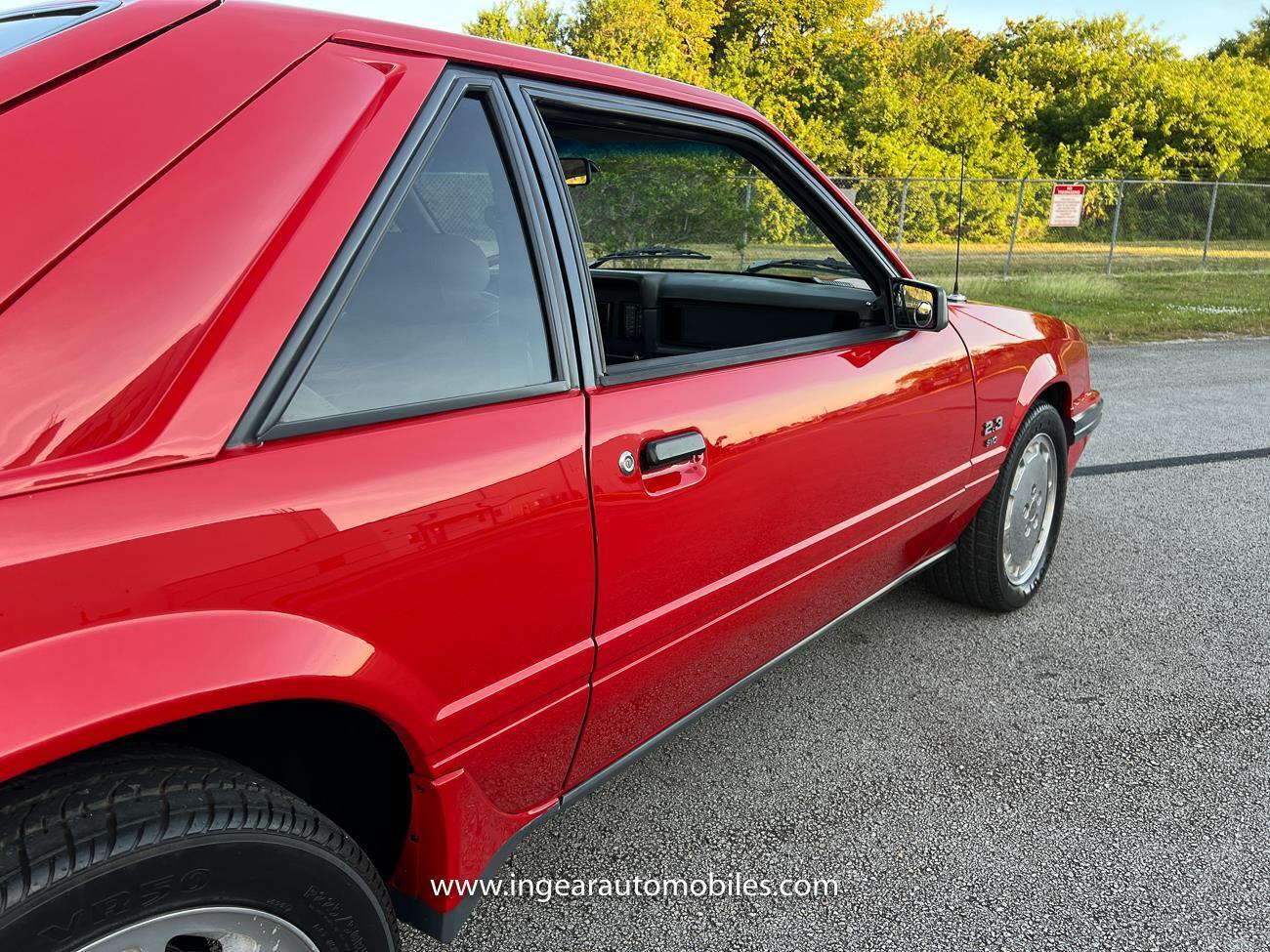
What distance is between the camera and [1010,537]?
326 cm

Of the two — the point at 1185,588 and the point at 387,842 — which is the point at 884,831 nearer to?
the point at 387,842

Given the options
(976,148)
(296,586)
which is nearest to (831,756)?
(296,586)

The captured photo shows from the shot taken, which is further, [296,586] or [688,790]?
[688,790]

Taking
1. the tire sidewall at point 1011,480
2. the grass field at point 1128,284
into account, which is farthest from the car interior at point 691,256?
the grass field at point 1128,284

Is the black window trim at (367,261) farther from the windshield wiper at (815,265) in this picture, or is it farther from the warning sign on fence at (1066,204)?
the warning sign on fence at (1066,204)

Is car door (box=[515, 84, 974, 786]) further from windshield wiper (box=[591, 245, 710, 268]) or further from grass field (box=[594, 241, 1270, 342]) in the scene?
grass field (box=[594, 241, 1270, 342])

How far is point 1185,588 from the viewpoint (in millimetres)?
3555

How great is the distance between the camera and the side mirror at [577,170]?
2527 mm

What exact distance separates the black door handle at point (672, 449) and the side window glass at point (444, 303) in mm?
229

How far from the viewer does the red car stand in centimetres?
103

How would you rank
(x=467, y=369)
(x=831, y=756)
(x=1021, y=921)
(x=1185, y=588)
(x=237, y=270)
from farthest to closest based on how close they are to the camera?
(x=1185, y=588) < (x=831, y=756) < (x=1021, y=921) < (x=467, y=369) < (x=237, y=270)

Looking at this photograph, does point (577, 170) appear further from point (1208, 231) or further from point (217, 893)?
point (1208, 231)

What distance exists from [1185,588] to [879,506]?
6.21ft

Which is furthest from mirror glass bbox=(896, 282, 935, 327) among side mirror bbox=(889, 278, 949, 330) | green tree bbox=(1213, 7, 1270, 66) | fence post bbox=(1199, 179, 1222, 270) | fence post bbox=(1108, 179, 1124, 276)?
green tree bbox=(1213, 7, 1270, 66)
